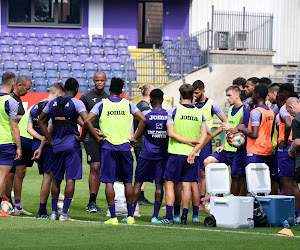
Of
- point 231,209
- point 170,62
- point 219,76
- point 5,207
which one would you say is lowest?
point 5,207

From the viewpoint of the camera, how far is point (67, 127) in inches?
412

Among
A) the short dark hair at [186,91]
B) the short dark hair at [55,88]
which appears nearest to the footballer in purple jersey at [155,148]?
the short dark hair at [186,91]

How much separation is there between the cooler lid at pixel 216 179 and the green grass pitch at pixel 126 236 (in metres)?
0.61

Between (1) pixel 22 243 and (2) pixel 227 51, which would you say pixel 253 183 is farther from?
(2) pixel 227 51

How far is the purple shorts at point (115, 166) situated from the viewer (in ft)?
34.0

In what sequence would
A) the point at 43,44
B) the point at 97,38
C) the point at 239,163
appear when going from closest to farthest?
the point at 239,163 → the point at 43,44 → the point at 97,38

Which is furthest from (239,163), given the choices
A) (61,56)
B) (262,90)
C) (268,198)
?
(61,56)

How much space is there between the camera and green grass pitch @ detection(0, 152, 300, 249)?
848 cm

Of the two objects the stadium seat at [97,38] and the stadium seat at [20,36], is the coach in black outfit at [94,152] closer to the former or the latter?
the stadium seat at [20,36]

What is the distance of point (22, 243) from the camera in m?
8.51

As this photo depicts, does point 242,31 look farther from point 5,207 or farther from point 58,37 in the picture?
point 5,207

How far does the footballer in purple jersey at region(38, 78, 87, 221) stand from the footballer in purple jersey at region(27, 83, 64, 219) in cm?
33

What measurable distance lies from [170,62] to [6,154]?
755 inches

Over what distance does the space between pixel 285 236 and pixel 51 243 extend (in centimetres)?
312
